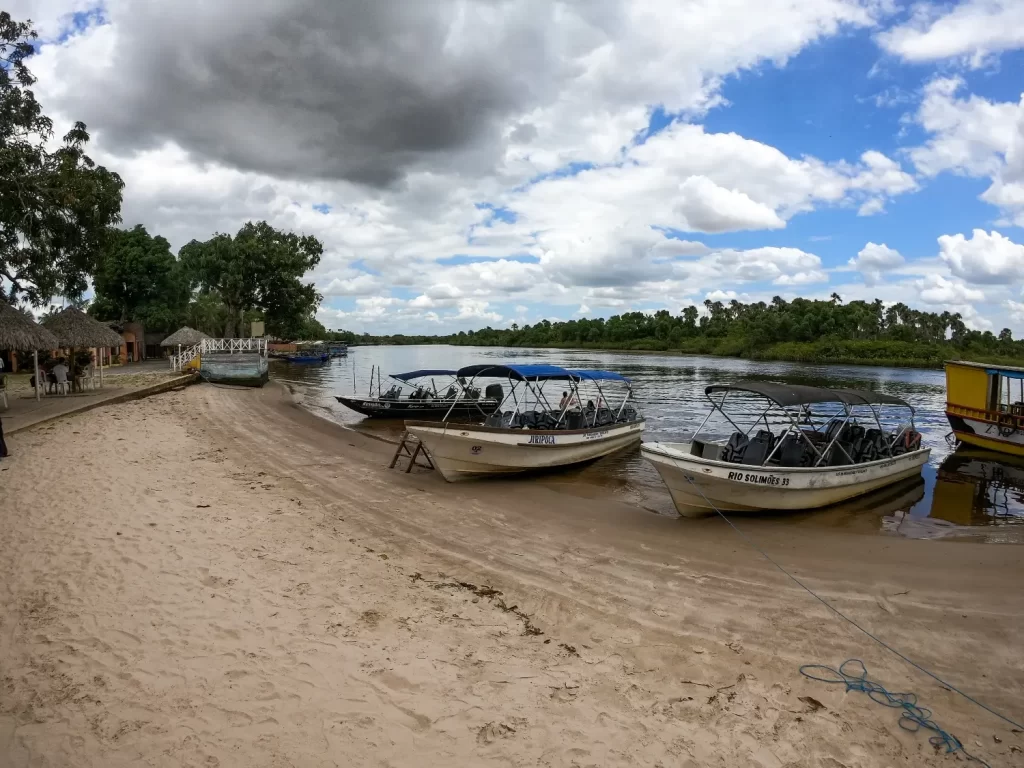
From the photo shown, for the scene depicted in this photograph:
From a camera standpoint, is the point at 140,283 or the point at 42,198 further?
the point at 140,283

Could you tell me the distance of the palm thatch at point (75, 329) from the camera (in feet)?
70.0

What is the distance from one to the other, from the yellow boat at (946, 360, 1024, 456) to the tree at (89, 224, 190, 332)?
155 ft

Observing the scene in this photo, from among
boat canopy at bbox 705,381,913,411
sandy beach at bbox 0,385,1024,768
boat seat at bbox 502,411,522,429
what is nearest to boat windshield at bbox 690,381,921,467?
boat canopy at bbox 705,381,913,411

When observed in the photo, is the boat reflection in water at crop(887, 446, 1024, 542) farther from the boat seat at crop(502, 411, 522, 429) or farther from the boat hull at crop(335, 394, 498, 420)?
the boat hull at crop(335, 394, 498, 420)

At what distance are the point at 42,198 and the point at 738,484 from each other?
19255mm

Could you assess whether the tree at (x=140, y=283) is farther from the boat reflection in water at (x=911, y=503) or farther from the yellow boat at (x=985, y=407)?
the yellow boat at (x=985, y=407)

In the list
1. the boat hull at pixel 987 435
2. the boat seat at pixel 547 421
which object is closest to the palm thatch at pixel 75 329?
the boat seat at pixel 547 421

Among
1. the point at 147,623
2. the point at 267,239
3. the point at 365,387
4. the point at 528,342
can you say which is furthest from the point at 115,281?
the point at 528,342

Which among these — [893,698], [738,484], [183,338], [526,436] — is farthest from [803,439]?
[183,338]

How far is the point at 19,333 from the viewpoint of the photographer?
17.0 metres

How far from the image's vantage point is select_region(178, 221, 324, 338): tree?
4209 centimetres

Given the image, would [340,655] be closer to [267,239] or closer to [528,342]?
[267,239]

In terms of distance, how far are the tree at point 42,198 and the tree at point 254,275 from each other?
23.9 metres

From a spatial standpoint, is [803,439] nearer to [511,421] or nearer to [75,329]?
[511,421]
